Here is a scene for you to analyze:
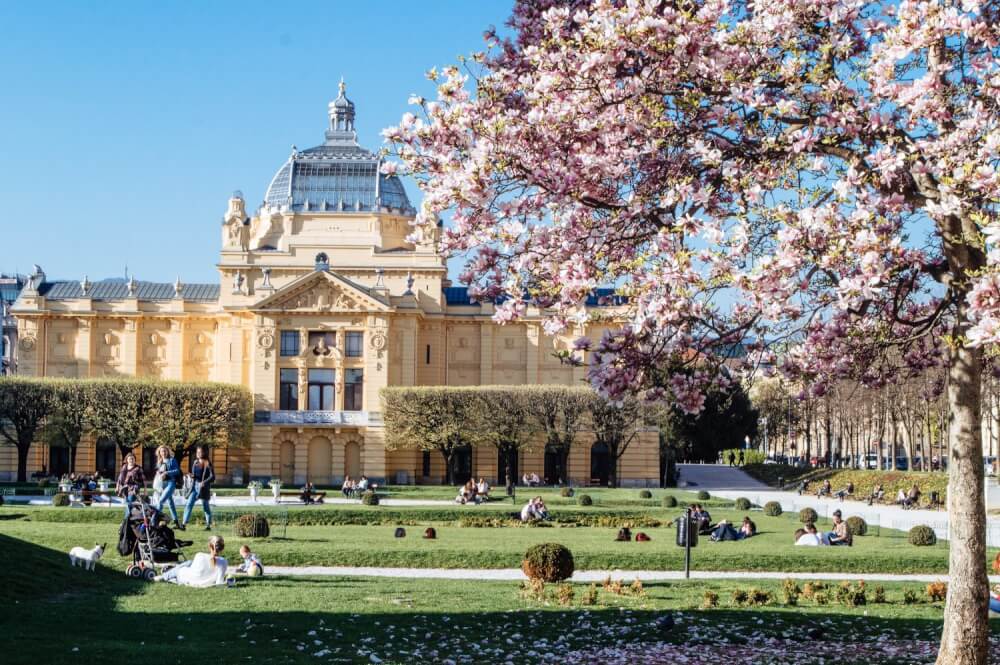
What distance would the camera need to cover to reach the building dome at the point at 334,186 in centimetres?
7956

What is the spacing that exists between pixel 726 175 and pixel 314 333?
64127mm

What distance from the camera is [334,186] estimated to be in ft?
264

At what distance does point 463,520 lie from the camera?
42500 millimetres

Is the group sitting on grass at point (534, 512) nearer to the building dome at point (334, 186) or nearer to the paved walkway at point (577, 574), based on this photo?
the paved walkway at point (577, 574)

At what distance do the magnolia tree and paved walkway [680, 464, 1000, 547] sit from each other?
2206cm

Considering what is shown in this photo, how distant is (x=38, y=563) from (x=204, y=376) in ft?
194

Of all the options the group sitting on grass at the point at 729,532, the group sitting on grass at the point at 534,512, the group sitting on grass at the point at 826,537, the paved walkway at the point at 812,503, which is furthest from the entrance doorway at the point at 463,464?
the group sitting on grass at the point at 826,537

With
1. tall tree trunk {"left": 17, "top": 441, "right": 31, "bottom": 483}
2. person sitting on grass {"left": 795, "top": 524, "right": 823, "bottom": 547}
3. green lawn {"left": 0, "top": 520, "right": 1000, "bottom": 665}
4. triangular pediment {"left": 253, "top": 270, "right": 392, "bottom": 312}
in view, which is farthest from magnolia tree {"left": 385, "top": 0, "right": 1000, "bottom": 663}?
triangular pediment {"left": 253, "top": 270, "right": 392, "bottom": 312}

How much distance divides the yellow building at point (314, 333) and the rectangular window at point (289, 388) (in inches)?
3.2

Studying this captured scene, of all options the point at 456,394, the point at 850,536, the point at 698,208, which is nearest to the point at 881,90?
the point at 698,208

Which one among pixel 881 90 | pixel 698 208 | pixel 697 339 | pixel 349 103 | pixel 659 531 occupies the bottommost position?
pixel 659 531

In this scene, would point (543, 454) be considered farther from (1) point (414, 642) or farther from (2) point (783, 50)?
(2) point (783, 50)

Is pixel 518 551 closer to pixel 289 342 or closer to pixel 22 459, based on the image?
pixel 22 459

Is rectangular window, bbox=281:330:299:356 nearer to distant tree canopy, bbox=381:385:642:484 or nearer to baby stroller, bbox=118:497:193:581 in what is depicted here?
distant tree canopy, bbox=381:385:642:484
